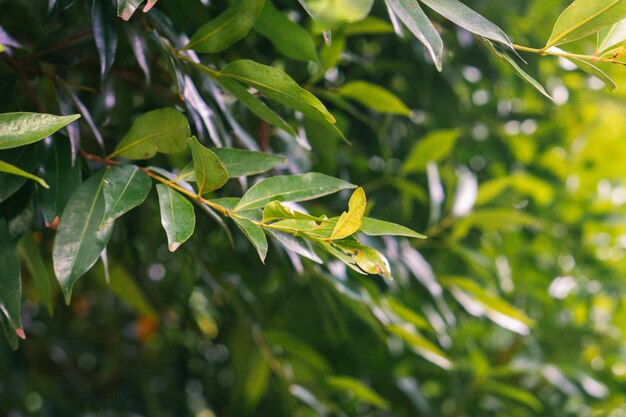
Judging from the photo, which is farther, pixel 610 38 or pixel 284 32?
pixel 284 32

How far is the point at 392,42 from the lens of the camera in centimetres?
92

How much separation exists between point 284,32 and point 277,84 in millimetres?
116

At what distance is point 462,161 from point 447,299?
26 centimetres

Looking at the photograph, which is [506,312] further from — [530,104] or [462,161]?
[530,104]

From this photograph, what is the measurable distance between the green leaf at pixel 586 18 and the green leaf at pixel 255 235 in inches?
7.8

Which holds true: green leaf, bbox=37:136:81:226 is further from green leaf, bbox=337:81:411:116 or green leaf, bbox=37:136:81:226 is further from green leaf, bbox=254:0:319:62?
green leaf, bbox=337:81:411:116

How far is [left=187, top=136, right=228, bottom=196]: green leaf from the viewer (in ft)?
1.26

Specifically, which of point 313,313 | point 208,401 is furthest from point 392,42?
point 208,401

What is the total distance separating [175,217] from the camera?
390 millimetres

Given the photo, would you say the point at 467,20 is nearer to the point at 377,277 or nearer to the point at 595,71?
the point at 595,71

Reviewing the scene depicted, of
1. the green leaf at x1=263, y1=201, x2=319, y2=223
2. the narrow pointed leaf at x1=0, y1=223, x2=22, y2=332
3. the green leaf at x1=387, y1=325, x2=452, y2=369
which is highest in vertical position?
the green leaf at x1=263, y1=201, x2=319, y2=223

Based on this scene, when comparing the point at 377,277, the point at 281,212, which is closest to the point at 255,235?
the point at 281,212

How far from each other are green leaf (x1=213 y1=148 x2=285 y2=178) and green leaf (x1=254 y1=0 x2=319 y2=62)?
0.11 meters

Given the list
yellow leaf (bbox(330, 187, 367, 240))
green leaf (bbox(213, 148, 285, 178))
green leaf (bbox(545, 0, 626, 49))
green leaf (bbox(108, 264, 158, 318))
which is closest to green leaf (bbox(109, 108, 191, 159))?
green leaf (bbox(213, 148, 285, 178))
